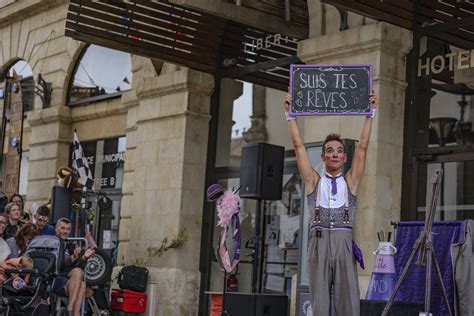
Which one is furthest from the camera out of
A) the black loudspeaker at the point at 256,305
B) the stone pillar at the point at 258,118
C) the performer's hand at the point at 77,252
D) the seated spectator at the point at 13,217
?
the stone pillar at the point at 258,118

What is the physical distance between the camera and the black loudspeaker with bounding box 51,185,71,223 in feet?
45.8

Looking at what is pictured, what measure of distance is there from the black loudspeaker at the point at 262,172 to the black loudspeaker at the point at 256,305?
1.36 meters

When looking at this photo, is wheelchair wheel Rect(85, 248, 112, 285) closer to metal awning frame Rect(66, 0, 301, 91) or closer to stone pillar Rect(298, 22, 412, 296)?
metal awning frame Rect(66, 0, 301, 91)

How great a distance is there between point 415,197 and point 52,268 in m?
4.42

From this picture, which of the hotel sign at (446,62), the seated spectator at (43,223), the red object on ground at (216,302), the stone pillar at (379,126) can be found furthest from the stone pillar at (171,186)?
the hotel sign at (446,62)

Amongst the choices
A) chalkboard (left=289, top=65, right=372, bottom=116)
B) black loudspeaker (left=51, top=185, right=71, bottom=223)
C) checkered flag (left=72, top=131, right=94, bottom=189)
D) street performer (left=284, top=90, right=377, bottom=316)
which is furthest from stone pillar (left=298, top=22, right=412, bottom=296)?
checkered flag (left=72, top=131, right=94, bottom=189)

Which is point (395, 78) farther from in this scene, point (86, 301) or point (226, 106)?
point (86, 301)

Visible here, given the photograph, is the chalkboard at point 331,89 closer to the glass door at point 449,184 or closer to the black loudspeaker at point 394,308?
the black loudspeaker at point 394,308

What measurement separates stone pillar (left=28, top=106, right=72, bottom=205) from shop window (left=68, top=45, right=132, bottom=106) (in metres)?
0.45

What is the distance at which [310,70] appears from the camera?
Result: 26.3 ft

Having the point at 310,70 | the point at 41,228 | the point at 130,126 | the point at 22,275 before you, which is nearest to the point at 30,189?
the point at 130,126

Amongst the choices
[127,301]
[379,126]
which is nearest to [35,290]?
[127,301]

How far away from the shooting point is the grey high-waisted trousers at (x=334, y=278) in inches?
250

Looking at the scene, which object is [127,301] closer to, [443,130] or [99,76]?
[443,130]
